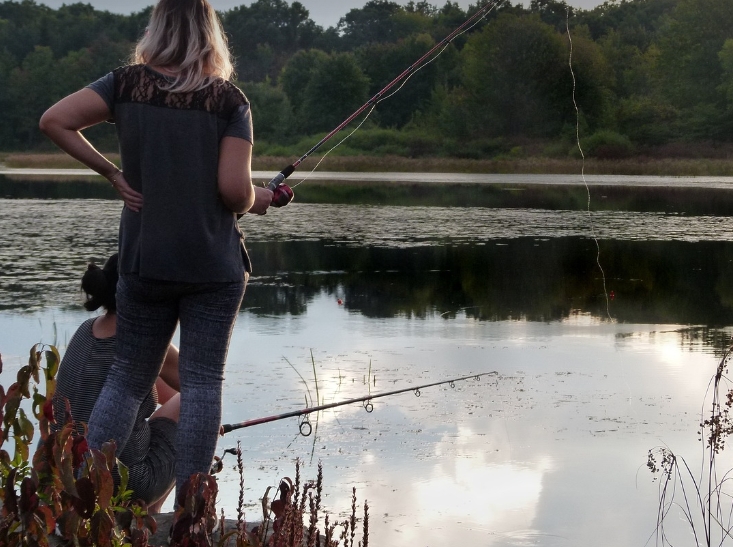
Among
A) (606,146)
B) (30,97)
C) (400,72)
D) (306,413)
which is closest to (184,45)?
(306,413)

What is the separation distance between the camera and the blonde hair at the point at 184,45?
2840mm

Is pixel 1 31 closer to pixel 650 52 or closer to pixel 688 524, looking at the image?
pixel 650 52

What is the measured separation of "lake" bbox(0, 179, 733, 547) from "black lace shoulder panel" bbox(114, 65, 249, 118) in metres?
1.45

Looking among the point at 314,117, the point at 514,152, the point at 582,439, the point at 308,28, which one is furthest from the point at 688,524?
the point at 308,28

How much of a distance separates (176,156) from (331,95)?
52.3 metres

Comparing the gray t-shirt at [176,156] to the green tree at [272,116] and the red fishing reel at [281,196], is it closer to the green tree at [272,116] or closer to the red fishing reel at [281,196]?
the red fishing reel at [281,196]

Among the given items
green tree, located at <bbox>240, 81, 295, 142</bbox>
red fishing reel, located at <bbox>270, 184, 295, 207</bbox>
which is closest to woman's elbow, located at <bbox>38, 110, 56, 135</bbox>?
red fishing reel, located at <bbox>270, 184, 295, 207</bbox>

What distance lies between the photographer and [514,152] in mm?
46156

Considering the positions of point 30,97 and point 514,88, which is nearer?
point 514,88

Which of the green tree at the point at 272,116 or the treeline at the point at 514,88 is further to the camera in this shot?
the green tree at the point at 272,116

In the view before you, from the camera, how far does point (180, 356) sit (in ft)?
9.80

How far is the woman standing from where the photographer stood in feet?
9.33

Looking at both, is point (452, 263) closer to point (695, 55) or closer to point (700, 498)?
point (700, 498)

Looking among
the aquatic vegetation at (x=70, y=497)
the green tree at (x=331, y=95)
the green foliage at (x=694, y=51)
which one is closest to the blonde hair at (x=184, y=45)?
the aquatic vegetation at (x=70, y=497)
